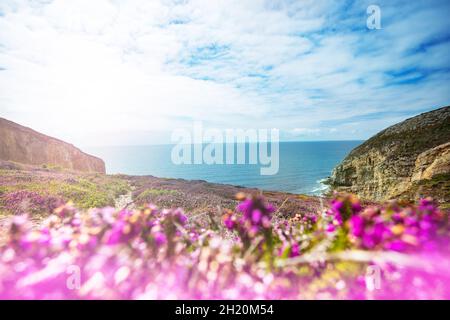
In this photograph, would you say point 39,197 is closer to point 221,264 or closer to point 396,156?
point 221,264

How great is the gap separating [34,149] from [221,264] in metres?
32.6

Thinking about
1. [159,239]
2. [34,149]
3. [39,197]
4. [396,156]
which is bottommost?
[39,197]

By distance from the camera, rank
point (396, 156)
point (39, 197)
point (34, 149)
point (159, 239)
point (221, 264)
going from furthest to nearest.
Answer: point (34, 149), point (396, 156), point (39, 197), point (159, 239), point (221, 264)

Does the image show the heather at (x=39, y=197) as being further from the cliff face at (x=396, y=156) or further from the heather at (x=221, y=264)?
the cliff face at (x=396, y=156)

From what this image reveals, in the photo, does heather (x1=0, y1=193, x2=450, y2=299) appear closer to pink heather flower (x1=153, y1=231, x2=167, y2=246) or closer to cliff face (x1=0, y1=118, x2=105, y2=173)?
pink heather flower (x1=153, y1=231, x2=167, y2=246)

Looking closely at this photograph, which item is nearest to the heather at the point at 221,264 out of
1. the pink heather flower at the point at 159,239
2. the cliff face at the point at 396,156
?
the pink heather flower at the point at 159,239

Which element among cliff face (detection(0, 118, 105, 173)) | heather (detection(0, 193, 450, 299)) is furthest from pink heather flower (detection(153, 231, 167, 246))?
cliff face (detection(0, 118, 105, 173))

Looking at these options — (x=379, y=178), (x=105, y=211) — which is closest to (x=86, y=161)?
(x=379, y=178)

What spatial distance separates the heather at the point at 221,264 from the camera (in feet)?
5.98

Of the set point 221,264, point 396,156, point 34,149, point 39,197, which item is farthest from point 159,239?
point 34,149

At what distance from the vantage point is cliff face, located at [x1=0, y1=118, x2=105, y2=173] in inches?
1017

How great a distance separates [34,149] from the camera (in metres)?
28.2

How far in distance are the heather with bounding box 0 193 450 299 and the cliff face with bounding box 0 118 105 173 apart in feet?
95.5
